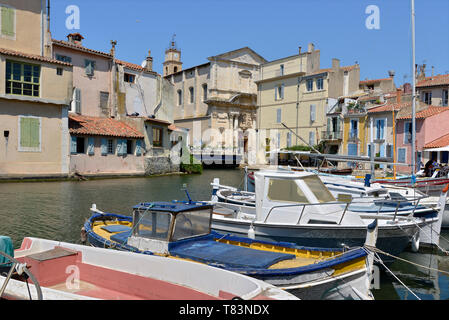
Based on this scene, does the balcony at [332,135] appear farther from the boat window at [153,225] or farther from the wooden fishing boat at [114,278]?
the wooden fishing boat at [114,278]

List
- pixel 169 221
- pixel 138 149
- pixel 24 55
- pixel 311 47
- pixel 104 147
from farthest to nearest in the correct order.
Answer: pixel 311 47, pixel 138 149, pixel 104 147, pixel 24 55, pixel 169 221

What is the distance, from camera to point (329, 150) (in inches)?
1879

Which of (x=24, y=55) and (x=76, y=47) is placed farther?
(x=76, y=47)

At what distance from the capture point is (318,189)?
12.4 metres

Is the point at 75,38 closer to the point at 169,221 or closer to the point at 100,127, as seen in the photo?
the point at 100,127

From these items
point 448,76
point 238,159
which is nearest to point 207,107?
point 238,159

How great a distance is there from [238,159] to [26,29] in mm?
33455

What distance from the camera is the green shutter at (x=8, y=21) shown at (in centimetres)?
2911

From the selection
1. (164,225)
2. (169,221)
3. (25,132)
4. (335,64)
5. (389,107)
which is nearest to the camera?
(169,221)

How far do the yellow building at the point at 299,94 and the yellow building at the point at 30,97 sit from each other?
25458 millimetres

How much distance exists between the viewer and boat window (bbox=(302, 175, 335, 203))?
12195mm

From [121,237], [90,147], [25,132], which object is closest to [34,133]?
[25,132]

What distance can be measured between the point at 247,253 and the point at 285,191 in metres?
3.70

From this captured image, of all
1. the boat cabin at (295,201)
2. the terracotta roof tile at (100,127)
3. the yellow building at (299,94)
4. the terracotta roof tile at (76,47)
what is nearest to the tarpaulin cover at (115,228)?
the boat cabin at (295,201)
